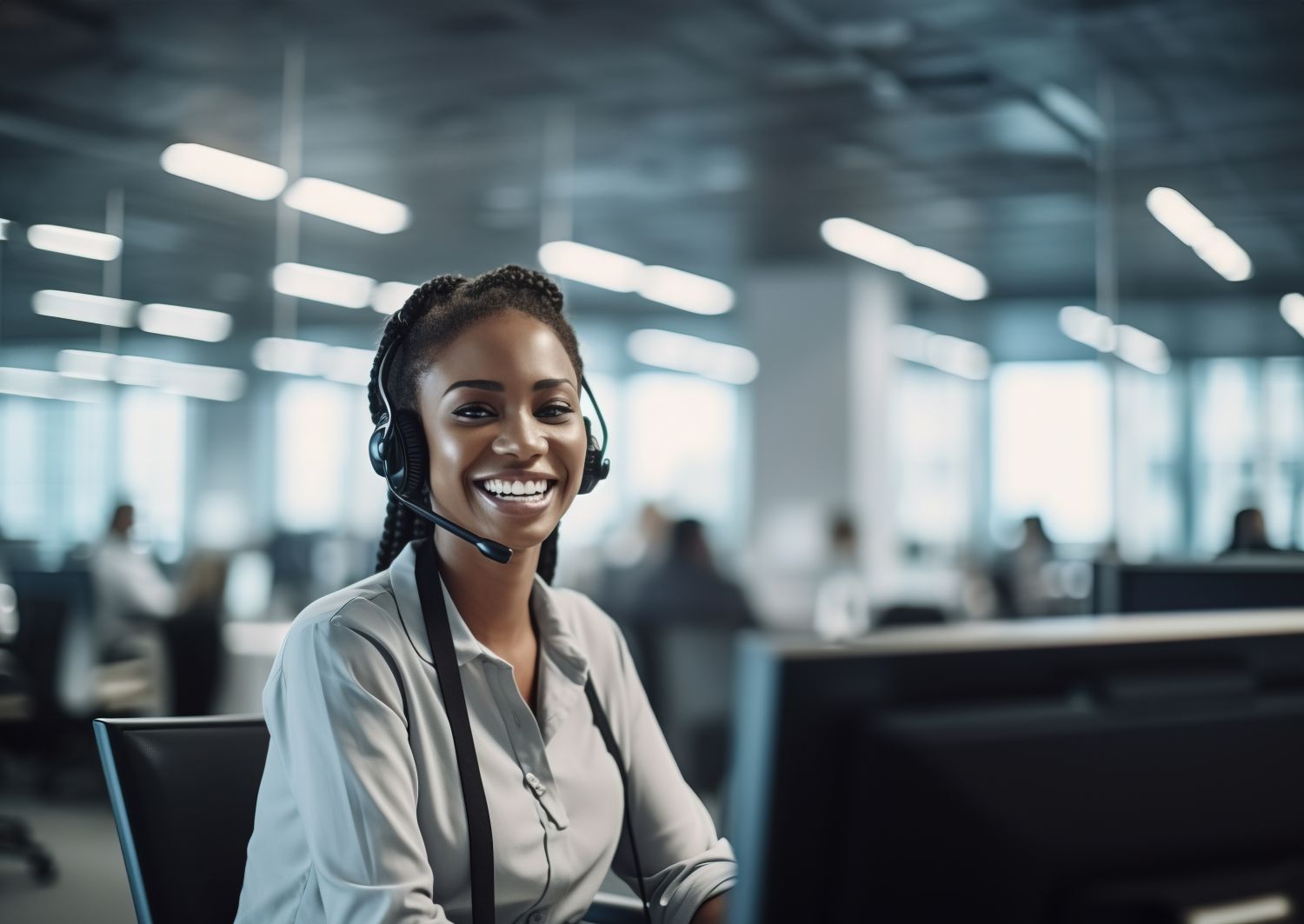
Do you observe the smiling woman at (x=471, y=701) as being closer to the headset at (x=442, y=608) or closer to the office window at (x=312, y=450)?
the headset at (x=442, y=608)

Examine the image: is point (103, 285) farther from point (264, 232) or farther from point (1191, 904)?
point (1191, 904)

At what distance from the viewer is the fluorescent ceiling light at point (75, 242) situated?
4.27 m

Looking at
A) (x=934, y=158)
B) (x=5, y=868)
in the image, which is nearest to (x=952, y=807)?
(x=5, y=868)

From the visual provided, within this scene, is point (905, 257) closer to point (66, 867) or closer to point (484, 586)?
point (66, 867)

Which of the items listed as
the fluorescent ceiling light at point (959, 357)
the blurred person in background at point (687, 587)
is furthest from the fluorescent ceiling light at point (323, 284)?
the fluorescent ceiling light at point (959, 357)

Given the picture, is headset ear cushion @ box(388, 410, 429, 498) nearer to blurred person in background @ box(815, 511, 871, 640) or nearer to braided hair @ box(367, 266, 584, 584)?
braided hair @ box(367, 266, 584, 584)

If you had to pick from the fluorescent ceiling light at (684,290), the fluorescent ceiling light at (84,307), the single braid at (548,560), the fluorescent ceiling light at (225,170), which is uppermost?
the fluorescent ceiling light at (684,290)

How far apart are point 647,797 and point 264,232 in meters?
4.50

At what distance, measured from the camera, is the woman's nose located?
133cm

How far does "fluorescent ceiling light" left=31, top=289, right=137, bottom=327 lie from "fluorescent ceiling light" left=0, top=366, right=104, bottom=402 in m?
0.21

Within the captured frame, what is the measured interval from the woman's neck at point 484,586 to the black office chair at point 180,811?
287mm

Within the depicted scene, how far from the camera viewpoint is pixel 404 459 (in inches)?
55.4

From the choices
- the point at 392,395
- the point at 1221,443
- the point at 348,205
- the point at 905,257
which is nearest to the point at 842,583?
the point at 905,257

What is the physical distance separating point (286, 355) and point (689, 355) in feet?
27.1
